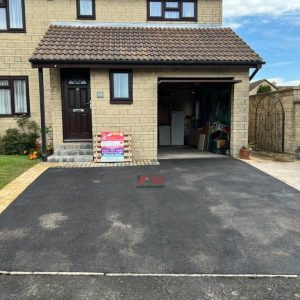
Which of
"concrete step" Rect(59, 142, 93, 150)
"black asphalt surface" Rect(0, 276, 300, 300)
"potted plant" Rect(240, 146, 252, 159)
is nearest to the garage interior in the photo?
"potted plant" Rect(240, 146, 252, 159)

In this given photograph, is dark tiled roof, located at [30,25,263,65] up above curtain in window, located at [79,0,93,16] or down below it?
below

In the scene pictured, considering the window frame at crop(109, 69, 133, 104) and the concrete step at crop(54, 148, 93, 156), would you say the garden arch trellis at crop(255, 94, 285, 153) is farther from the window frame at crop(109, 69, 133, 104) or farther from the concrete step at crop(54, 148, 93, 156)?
the concrete step at crop(54, 148, 93, 156)

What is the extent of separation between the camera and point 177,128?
51.1ft

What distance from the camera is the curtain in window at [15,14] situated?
12219 millimetres

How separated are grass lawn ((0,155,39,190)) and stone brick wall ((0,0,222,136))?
270cm

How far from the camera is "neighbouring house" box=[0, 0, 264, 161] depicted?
1025 centimetres

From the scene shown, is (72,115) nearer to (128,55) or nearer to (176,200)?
(128,55)

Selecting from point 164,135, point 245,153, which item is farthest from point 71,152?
point 164,135

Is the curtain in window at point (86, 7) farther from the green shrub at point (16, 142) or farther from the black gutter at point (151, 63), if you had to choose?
the green shrub at point (16, 142)

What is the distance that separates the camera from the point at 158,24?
508 inches

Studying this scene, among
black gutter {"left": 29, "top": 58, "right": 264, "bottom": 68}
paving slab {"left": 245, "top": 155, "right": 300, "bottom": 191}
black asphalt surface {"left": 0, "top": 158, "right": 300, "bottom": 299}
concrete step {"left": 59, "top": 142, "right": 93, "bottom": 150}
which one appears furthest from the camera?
concrete step {"left": 59, "top": 142, "right": 93, "bottom": 150}

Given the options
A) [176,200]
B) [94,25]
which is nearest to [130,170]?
[176,200]

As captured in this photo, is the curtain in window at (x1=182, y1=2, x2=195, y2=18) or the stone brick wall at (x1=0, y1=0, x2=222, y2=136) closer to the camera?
the stone brick wall at (x1=0, y1=0, x2=222, y2=136)

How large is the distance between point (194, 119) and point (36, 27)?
7.84 meters
